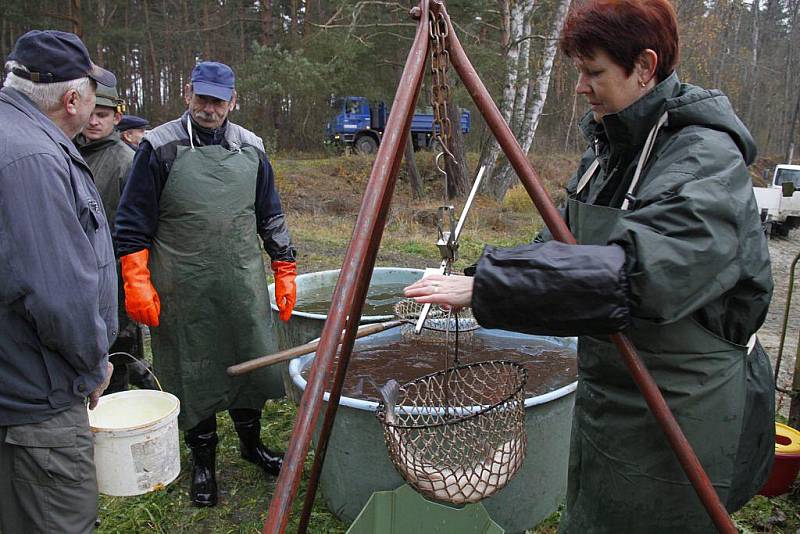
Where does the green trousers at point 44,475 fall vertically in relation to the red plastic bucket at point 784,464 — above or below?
above

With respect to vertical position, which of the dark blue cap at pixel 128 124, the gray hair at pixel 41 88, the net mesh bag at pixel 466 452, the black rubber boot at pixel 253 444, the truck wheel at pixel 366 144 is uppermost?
the gray hair at pixel 41 88

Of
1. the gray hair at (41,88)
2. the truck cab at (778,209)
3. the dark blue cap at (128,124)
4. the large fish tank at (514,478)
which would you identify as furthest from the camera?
the truck cab at (778,209)

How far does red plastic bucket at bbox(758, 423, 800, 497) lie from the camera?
300 centimetres

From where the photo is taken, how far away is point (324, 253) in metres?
8.16

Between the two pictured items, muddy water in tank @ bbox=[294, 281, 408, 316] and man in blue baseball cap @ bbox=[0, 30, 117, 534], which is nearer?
man in blue baseball cap @ bbox=[0, 30, 117, 534]

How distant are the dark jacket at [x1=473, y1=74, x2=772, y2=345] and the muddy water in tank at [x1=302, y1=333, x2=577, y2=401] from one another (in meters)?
1.74

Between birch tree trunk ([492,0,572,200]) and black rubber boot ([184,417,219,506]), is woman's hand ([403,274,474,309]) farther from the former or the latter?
birch tree trunk ([492,0,572,200])

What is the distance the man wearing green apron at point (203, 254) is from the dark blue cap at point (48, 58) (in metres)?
0.87

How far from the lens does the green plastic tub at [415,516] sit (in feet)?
8.02

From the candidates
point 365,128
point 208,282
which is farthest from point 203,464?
point 365,128

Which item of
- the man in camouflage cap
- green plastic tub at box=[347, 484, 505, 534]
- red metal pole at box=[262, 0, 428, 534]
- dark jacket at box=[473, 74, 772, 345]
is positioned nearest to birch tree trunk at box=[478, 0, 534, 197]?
the man in camouflage cap

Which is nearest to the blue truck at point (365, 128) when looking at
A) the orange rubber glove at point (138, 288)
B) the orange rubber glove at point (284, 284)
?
the orange rubber glove at point (284, 284)

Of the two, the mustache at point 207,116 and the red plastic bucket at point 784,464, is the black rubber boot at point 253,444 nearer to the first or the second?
the mustache at point 207,116

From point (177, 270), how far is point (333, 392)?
4.27ft
